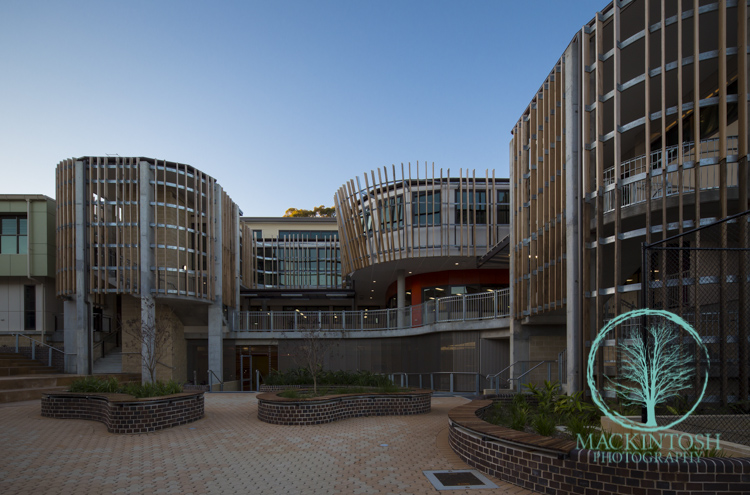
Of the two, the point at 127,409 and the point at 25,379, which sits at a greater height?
the point at 127,409

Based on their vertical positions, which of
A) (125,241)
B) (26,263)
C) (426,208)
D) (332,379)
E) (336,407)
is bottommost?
(332,379)

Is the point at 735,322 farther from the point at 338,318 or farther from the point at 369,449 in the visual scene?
the point at 338,318

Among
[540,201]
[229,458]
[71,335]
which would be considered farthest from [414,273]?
[229,458]

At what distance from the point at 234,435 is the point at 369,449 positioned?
131 inches

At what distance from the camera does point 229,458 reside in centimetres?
911

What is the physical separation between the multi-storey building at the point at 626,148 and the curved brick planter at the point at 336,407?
423 cm

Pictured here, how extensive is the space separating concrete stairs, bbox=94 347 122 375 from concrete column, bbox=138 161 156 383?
2535 millimetres

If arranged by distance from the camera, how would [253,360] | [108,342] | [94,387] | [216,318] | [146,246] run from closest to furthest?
1. [94,387]
2. [146,246]
3. [216,318]
4. [108,342]
5. [253,360]

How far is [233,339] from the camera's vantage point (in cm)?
2902

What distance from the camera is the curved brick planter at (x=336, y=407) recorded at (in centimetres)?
1257

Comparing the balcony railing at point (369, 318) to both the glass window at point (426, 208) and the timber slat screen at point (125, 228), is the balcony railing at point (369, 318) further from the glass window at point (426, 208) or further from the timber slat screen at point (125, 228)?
the glass window at point (426, 208)

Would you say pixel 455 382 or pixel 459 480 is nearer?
pixel 459 480

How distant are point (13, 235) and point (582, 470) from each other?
29.2 m

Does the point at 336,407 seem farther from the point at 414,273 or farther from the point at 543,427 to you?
the point at 414,273
